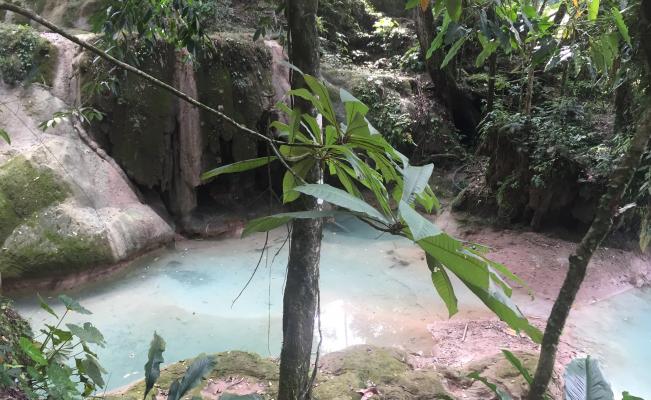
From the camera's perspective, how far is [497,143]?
6402 millimetres

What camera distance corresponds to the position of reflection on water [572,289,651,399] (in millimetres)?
3567

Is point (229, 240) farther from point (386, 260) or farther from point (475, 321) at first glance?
point (475, 321)

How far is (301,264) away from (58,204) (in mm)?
4297

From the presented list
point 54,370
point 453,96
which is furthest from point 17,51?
point 453,96

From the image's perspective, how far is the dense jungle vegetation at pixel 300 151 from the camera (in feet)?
5.04

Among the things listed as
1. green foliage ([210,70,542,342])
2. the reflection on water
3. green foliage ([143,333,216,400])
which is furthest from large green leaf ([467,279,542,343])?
the reflection on water

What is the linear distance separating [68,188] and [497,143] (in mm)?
5562

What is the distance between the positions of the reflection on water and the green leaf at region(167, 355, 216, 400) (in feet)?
10.5

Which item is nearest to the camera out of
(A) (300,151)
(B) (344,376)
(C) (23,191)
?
(A) (300,151)

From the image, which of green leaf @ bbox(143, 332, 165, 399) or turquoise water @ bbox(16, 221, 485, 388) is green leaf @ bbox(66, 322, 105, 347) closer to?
green leaf @ bbox(143, 332, 165, 399)

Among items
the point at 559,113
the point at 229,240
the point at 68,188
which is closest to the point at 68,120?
the point at 68,188

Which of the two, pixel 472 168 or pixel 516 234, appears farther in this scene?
pixel 472 168

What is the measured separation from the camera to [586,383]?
41.4 inches

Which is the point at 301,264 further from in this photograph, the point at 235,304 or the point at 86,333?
the point at 235,304
